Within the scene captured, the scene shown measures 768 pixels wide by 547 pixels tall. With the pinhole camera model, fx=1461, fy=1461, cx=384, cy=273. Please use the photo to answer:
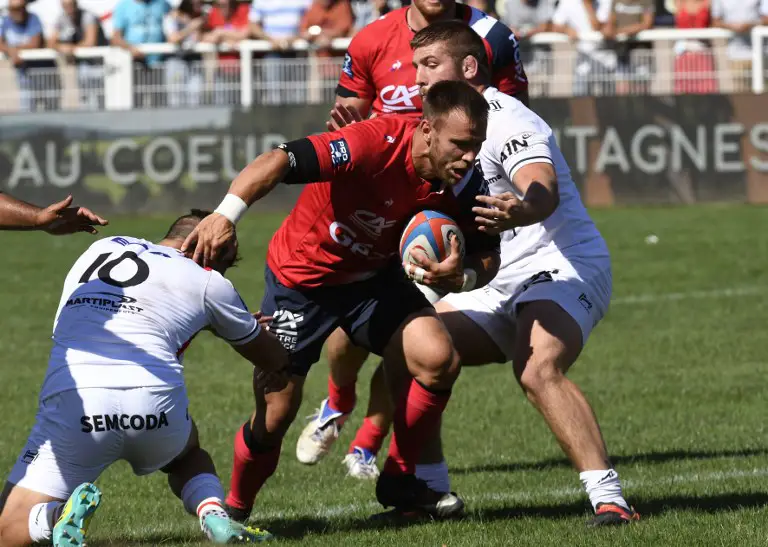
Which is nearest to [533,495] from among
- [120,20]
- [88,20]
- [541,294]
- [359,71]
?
[541,294]

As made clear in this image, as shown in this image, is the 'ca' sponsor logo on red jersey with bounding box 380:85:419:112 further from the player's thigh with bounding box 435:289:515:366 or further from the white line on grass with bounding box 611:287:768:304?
the white line on grass with bounding box 611:287:768:304

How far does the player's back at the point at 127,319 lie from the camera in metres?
5.67

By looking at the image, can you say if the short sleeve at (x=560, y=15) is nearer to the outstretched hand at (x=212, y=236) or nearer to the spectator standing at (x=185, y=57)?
the spectator standing at (x=185, y=57)

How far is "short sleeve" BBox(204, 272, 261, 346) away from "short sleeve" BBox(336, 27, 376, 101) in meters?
2.65

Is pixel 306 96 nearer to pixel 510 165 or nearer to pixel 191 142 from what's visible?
pixel 191 142

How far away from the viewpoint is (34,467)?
5.71 metres

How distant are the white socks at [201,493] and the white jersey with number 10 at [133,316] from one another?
49cm

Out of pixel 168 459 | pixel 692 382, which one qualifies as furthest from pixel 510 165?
pixel 692 382

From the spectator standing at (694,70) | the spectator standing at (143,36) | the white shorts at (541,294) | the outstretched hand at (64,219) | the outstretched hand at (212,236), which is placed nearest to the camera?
the outstretched hand at (212,236)

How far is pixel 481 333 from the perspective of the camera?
716 cm

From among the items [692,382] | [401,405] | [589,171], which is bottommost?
[589,171]

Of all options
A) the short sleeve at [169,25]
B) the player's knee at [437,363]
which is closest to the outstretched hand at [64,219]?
the player's knee at [437,363]

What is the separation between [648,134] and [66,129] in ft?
27.4

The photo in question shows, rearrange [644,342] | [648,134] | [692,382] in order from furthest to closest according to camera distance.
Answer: [648,134] → [644,342] → [692,382]
